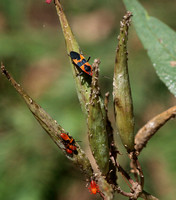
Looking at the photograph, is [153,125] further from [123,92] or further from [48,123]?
[48,123]

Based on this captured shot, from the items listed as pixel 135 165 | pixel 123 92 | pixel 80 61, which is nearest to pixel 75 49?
pixel 80 61

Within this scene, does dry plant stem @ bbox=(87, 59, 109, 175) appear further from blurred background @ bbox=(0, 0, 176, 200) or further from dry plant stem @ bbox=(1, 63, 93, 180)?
blurred background @ bbox=(0, 0, 176, 200)

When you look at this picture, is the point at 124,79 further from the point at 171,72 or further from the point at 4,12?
the point at 4,12

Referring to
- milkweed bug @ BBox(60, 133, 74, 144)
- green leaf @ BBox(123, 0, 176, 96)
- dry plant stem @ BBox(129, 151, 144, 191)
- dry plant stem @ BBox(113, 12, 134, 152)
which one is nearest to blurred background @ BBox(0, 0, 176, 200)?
green leaf @ BBox(123, 0, 176, 96)

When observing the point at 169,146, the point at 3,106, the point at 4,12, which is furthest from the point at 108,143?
the point at 4,12

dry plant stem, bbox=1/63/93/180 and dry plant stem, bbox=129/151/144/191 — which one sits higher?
dry plant stem, bbox=1/63/93/180

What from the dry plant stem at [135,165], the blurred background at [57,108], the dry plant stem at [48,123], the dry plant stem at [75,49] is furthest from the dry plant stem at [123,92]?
the blurred background at [57,108]
